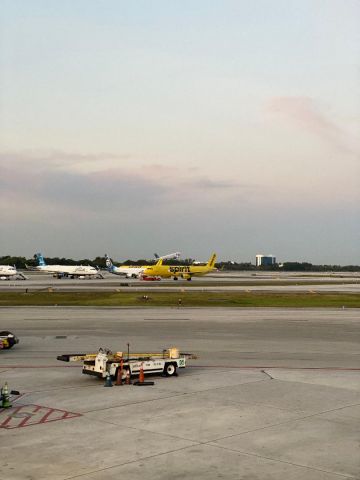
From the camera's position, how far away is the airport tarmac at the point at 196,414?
13258mm

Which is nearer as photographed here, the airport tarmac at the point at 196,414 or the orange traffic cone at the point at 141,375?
the airport tarmac at the point at 196,414

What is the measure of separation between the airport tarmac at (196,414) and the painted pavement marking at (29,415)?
0.03 m

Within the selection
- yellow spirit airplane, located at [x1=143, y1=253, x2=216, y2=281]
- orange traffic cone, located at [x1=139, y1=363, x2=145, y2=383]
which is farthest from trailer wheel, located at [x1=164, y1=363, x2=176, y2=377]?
yellow spirit airplane, located at [x1=143, y1=253, x2=216, y2=281]

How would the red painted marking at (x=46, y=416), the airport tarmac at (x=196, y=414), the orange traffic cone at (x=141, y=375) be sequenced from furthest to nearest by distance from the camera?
the orange traffic cone at (x=141, y=375) < the red painted marking at (x=46, y=416) < the airport tarmac at (x=196, y=414)

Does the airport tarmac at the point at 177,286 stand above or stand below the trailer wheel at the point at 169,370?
above

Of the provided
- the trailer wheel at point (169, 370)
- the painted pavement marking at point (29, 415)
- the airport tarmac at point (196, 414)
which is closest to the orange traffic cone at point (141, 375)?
the airport tarmac at point (196, 414)

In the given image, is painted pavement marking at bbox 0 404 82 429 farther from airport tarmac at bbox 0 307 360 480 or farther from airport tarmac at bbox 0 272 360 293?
airport tarmac at bbox 0 272 360 293

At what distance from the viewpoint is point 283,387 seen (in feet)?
73.4

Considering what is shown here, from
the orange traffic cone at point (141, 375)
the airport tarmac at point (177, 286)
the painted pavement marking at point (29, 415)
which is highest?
the airport tarmac at point (177, 286)

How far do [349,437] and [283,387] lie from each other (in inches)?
268

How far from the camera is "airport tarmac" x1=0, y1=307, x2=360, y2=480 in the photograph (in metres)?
13.3

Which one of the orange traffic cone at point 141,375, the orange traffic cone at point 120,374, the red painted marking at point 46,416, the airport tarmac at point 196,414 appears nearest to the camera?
the airport tarmac at point 196,414

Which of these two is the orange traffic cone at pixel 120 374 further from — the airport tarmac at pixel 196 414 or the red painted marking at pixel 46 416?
the red painted marking at pixel 46 416

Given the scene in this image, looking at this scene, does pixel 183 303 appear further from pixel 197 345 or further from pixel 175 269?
pixel 175 269
